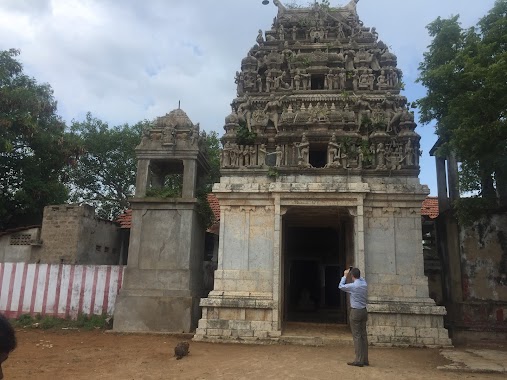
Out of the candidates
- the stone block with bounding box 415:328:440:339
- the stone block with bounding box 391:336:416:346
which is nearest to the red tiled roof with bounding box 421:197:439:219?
the stone block with bounding box 415:328:440:339

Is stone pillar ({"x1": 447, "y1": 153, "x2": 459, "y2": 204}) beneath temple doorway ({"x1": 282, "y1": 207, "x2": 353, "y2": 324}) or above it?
above

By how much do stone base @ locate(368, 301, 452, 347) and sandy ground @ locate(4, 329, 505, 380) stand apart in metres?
0.53

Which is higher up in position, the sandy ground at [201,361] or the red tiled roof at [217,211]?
the red tiled roof at [217,211]

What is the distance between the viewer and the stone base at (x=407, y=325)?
12125mm

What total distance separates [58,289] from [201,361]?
7931mm

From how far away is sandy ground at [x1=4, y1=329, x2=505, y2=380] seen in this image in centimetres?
853

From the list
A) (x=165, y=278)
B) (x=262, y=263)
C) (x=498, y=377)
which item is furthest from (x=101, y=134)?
(x=498, y=377)

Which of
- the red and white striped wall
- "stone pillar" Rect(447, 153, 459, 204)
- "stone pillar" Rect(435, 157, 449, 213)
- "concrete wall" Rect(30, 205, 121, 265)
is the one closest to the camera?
the red and white striped wall

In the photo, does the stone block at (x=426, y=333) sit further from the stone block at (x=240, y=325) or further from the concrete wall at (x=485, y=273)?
the stone block at (x=240, y=325)

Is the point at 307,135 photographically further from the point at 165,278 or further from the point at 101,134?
the point at 101,134

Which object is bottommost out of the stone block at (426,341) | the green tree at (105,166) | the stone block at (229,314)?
the stone block at (426,341)

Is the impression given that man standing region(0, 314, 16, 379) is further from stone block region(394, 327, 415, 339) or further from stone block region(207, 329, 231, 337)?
stone block region(394, 327, 415, 339)

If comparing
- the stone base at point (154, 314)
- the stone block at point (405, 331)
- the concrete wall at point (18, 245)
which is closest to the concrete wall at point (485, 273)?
the stone block at point (405, 331)

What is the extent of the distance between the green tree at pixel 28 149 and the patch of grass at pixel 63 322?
6.93 metres
